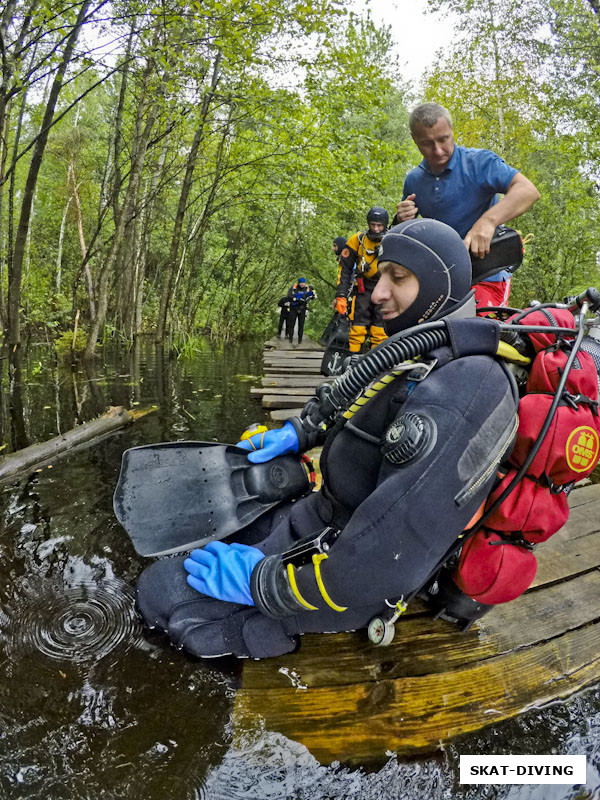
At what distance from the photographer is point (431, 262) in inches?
66.7

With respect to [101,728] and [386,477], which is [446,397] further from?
[101,728]

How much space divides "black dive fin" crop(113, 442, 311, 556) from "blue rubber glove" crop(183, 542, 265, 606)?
15 cm

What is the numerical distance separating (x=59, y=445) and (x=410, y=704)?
3.38m

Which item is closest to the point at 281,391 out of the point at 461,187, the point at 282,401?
the point at 282,401

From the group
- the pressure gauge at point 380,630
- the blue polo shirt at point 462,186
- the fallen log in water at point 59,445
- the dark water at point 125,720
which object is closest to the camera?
the dark water at point 125,720

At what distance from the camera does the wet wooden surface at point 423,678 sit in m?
1.50

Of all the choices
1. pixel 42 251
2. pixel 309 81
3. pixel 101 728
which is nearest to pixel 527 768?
pixel 101 728

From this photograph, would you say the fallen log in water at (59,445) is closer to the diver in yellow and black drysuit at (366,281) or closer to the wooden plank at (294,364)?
the diver in yellow and black drysuit at (366,281)

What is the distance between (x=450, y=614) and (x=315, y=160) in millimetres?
11068

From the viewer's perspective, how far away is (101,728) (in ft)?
4.66

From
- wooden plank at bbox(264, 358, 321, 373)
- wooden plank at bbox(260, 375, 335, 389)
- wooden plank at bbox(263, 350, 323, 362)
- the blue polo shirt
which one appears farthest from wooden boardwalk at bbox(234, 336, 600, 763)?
wooden plank at bbox(263, 350, 323, 362)

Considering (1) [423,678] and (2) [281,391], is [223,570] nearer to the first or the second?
(1) [423,678]

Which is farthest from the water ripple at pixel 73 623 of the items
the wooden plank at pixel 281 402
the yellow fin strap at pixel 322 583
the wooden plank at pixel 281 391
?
the wooden plank at pixel 281 391

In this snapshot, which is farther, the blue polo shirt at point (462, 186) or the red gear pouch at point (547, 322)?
the blue polo shirt at point (462, 186)
